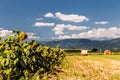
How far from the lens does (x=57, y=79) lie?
18.2m

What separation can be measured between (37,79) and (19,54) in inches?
54.2

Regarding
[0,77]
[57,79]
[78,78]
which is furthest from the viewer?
[78,78]

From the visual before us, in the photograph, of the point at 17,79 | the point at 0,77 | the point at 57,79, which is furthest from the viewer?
the point at 57,79

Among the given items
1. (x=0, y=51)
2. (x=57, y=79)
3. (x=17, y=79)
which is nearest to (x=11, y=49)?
(x=0, y=51)

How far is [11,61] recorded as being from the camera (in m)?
12.6

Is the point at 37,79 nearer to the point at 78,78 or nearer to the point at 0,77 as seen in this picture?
the point at 0,77

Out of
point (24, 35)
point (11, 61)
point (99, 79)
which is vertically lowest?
point (99, 79)

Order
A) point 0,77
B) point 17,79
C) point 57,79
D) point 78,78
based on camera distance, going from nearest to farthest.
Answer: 1. point 0,77
2. point 17,79
3. point 57,79
4. point 78,78

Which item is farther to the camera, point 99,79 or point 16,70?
point 99,79

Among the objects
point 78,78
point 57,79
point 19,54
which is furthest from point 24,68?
point 78,78

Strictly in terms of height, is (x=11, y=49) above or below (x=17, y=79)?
above

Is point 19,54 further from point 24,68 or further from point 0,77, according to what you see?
point 0,77

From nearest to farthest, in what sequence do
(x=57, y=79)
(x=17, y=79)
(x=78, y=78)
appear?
(x=17, y=79), (x=57, y=79), (x=78, y=78)

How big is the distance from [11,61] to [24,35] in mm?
1633
